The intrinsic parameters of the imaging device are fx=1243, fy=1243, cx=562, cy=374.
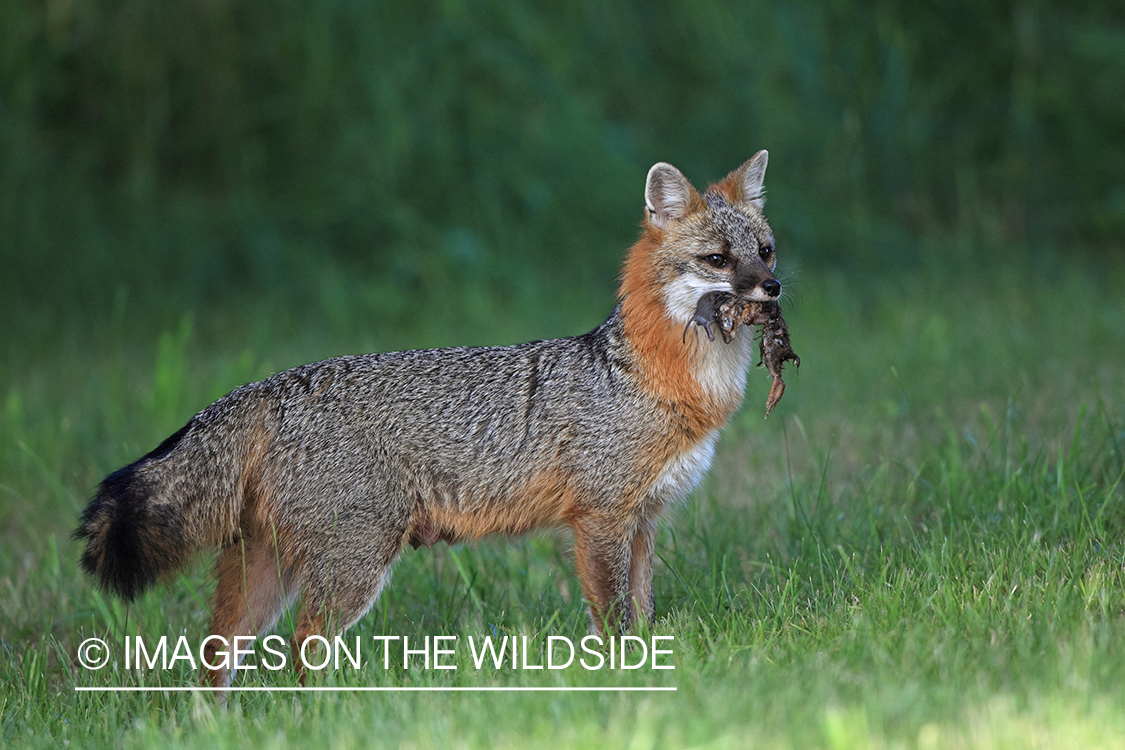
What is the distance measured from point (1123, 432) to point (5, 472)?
241 inches

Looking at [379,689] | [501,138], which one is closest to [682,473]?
[379,689]

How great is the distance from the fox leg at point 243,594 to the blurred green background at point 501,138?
6471 millimetres

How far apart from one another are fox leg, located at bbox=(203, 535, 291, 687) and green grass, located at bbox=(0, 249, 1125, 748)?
→ 133 millimetres

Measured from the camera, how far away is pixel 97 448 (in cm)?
780

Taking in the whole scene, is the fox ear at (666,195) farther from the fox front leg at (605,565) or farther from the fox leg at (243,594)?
the fox leg at (243,594)

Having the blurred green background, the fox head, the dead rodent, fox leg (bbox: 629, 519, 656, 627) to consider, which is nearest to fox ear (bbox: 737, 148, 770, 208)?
the fox head

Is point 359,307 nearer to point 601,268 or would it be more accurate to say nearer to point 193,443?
point 601,268

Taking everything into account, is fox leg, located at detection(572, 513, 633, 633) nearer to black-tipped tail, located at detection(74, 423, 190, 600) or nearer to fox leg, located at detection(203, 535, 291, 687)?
fox leg, located at detection(203, 535, 291, 687)

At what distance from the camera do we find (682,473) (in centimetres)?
482

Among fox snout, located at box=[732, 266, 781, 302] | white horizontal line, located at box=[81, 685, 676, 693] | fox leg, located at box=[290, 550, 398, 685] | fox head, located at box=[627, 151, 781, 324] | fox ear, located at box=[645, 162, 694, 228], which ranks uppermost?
fox ear, located at box=[645, 162, 694, 228]

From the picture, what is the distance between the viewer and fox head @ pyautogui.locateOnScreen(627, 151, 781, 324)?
4797 mm

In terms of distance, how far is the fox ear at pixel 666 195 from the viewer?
5121mm

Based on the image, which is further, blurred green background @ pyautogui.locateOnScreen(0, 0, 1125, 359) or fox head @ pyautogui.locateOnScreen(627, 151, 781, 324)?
blurred green background @ pyautogui.locateOnScreen(0, 0, 1125, 359)

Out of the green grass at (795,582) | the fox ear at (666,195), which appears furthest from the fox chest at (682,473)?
the fox ear at (666,195)
